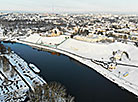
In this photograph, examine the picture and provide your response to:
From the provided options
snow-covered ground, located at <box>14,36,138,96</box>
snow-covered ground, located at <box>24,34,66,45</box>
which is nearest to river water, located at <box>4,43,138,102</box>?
snow-covered ground, located at <box>14,36,138,96</box>

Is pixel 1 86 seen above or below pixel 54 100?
below

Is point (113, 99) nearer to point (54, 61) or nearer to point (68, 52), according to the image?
point (54, 61)

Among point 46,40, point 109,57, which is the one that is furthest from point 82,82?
point 46,40

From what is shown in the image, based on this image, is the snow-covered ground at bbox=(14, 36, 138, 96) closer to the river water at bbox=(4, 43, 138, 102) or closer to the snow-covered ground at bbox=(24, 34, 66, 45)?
the snow-covered ground at bbox=(24, 34, 66, 45)

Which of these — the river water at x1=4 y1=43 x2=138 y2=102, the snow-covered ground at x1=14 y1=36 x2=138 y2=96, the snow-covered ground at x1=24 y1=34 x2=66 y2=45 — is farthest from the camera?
the snow-covered ground at x1=24 y1=34 x2=66 y2=45

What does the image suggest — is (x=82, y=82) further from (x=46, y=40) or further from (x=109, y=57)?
(x=46, y=40)

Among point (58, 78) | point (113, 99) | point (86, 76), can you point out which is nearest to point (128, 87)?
point (113, 99)

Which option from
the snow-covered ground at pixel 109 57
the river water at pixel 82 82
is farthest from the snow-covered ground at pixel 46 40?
the river water at pixel 82 82
